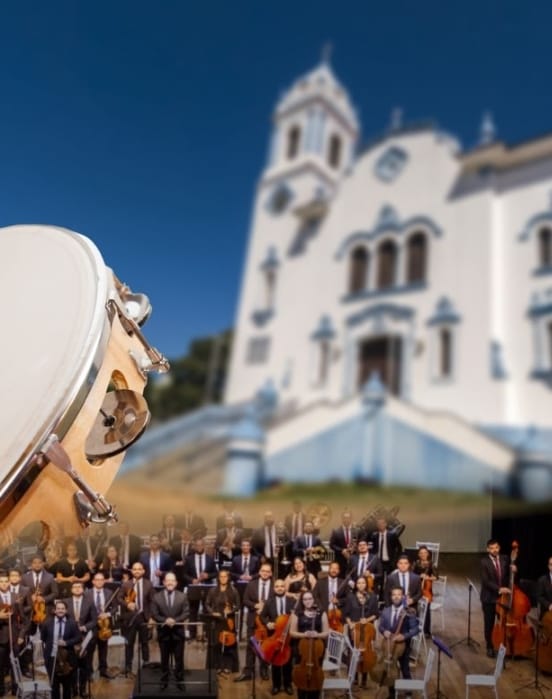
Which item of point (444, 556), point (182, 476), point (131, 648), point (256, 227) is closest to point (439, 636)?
point (444, 556)

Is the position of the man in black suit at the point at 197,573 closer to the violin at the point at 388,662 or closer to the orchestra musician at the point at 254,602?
the orchestra musician at the point at 254,602

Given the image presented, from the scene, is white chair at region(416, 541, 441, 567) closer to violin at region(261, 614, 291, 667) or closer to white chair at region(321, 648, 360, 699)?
white chair at region(321, 648, 360, 699)

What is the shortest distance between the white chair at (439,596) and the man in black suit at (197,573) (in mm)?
1181

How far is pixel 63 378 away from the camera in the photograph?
55.9 inches

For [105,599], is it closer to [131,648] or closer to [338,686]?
[131,648]

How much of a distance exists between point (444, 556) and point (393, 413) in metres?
2.22

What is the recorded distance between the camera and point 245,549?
322 centimetres

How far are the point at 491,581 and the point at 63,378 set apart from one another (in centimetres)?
270

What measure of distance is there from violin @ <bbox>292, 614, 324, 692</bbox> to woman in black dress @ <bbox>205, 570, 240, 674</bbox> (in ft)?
1.11

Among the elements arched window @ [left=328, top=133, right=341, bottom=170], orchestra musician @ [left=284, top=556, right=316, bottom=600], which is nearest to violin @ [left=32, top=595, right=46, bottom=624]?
orchestra musician @ [left=284, top=556, right=316, bottom=600]

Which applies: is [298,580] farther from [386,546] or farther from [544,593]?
[544,593]

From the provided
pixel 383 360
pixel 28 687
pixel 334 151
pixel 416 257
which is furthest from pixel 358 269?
pixel 28 687

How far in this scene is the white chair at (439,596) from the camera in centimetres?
302

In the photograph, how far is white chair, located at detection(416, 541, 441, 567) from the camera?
122 inches
